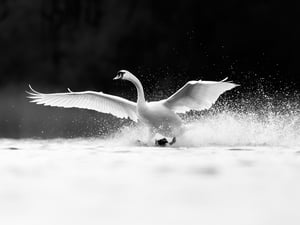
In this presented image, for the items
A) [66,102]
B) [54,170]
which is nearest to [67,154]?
[54,170]

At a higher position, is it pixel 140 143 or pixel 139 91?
pixel 139 91

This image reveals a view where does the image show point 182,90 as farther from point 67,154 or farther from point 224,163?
point 224,163

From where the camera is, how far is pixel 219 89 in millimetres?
7789

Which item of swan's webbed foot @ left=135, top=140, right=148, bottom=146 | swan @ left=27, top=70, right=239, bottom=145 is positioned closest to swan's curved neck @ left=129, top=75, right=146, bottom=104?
swan @ left=27, top=70, right=239, bottom=145

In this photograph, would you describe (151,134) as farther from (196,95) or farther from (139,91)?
(196,95)

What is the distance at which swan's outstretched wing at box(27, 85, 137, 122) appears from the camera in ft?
29.4

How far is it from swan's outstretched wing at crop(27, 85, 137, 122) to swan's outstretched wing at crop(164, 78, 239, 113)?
2.87 ft

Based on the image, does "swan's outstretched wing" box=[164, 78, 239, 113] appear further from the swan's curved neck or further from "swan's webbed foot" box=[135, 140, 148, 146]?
"swan's webbed foot" box=[135, 140, 148, 146]

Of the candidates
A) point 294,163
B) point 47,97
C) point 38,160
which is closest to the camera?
point 294,163

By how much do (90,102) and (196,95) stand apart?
1934 millimetres

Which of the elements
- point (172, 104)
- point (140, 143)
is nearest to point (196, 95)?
point (172, 104)

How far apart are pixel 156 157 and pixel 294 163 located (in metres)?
1.39

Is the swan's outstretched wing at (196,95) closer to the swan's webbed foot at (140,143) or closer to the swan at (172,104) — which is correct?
the swan at (172,104)

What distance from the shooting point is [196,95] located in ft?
26.3
